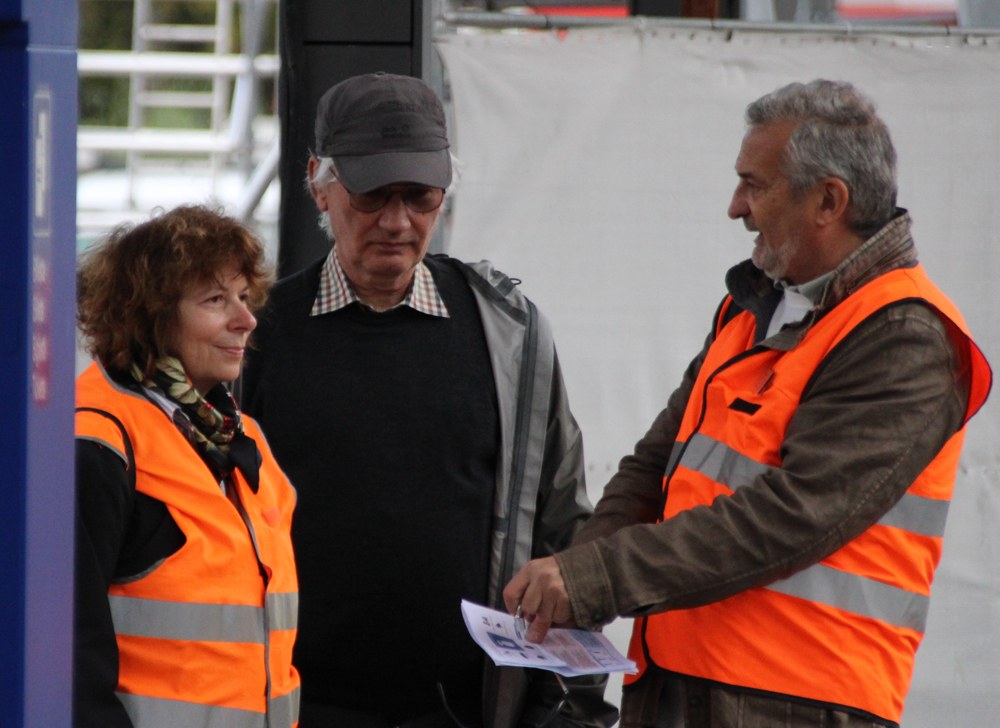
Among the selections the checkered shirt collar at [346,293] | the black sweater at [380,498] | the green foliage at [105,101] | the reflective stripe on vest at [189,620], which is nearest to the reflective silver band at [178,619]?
the reflective stripe on vest at [189,620]

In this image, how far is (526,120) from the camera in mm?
3270

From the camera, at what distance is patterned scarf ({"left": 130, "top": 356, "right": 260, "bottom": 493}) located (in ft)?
5.95

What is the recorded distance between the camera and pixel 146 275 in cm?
186

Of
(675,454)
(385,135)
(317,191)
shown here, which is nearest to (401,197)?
(385,135)

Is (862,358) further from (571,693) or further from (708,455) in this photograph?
(571,693)

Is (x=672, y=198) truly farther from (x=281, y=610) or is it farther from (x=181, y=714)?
(x=181, y=714)

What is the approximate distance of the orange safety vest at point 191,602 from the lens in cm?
167

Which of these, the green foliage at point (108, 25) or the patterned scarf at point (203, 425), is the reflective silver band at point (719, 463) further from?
the green foliage at point (108, 25)

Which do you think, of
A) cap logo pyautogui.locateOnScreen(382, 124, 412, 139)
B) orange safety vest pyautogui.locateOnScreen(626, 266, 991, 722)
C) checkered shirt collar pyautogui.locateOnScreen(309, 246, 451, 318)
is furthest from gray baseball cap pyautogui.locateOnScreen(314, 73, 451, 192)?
orange safety vest pyautogui.locateOnScreen(626, 266, 991, 722)

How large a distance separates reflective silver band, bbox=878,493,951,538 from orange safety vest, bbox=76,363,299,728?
1.03 meters

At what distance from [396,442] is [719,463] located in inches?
27.6

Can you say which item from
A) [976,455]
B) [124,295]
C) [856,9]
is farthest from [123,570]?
[856,9]

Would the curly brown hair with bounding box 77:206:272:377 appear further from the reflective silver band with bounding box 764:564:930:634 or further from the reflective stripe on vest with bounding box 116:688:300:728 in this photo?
the reflective silver band with bounding box 764:564:930:634

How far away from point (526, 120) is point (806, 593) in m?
1.87
